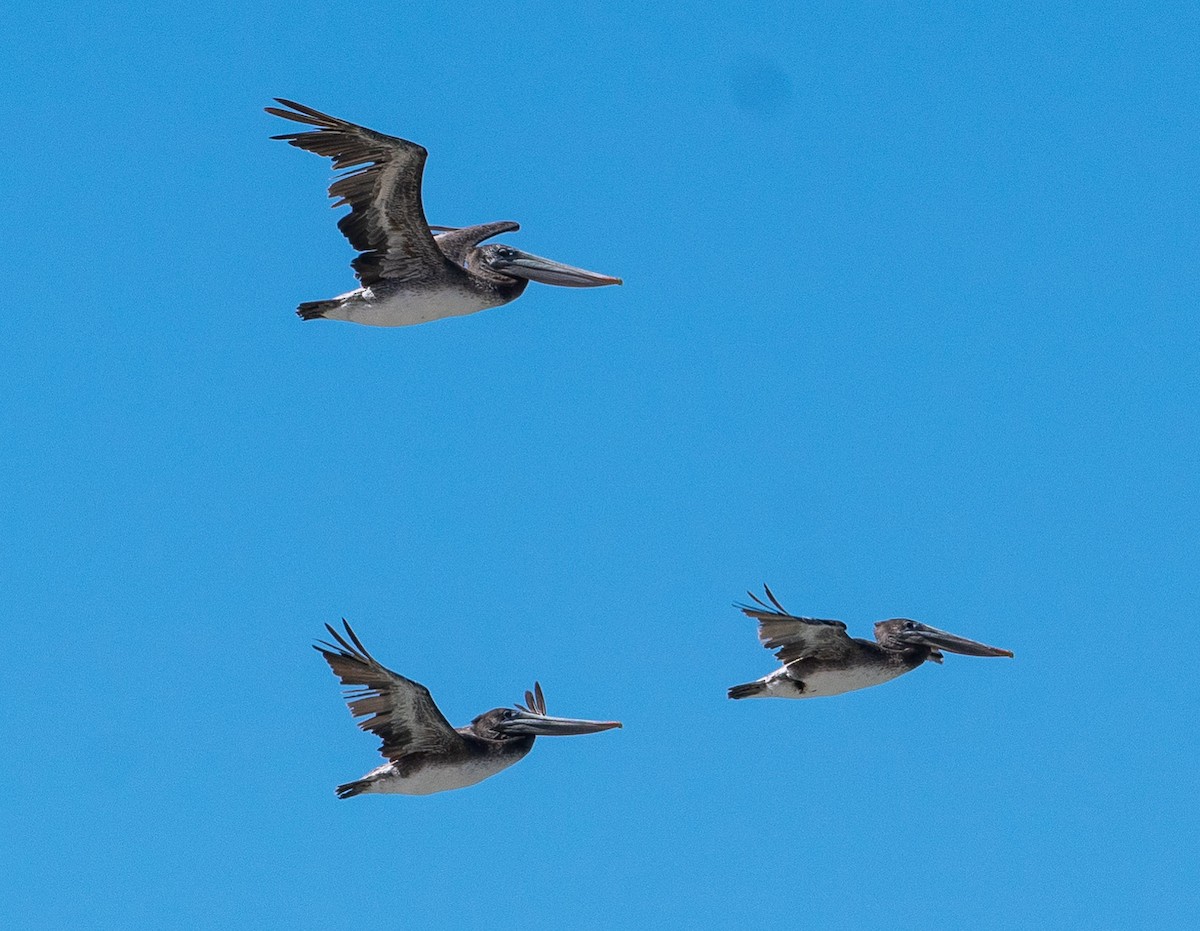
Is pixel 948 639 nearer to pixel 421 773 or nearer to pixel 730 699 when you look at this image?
pixel 730 699

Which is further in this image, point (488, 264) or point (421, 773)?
point (488, 264)

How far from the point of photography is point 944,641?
76.9ft

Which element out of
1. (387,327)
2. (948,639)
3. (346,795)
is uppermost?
(387,327)

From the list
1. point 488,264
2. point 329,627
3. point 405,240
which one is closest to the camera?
point 329,627

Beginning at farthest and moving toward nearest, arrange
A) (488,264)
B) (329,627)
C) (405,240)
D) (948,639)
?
(948,639)
(488,264)
(405,240)
(329,627)

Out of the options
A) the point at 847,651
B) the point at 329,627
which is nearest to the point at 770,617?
the point at 847,651

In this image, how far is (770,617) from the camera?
69.9 feet

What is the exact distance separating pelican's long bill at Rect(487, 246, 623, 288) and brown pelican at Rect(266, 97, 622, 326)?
0.07 metres

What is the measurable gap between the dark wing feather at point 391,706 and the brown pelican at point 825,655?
3.10 metres

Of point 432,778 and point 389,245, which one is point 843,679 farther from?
point 389,245

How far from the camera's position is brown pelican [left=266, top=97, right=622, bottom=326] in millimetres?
19328

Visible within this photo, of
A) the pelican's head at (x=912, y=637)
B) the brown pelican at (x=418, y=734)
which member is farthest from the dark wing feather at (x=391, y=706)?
the pelican's head at (x=912, y=637)

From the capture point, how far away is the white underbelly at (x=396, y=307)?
20.4 m

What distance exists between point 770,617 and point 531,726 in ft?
7.32
